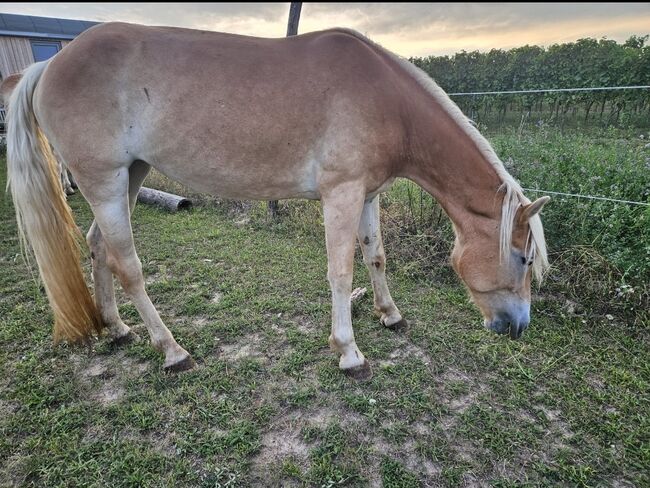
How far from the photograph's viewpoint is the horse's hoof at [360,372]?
2402 mm

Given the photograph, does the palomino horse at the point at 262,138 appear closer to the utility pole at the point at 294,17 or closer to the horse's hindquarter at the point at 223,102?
the horse's hindquarter at the point at 223,102

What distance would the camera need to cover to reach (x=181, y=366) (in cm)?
248

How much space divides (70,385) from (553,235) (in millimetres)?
4126

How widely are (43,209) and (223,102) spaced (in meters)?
1.37

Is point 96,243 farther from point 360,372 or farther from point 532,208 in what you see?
point 532,208

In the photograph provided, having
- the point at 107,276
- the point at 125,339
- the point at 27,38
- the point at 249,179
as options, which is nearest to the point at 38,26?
the point at 27,38

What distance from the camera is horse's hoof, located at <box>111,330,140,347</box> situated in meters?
2.75

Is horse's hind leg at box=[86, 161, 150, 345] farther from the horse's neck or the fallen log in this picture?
the fallen log

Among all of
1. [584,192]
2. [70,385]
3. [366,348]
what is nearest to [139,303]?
[70,385]

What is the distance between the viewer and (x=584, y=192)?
11.1 feet

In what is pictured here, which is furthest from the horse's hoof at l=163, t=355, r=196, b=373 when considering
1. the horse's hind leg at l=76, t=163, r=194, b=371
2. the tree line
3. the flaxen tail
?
the tree line

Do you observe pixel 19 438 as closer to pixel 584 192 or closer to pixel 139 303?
pixel 139 303

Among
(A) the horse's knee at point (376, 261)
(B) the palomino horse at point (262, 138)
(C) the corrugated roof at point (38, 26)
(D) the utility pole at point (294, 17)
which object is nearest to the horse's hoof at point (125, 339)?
(B) the palomino horse at point (262, 138)

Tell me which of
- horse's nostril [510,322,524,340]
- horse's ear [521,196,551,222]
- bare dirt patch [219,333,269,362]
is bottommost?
bare dirt patch [219,333,269,362]
